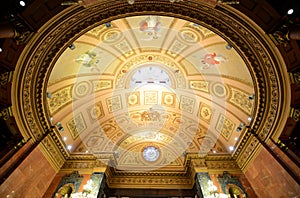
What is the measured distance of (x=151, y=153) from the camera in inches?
532

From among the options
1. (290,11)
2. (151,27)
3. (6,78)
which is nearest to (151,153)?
(151,27)

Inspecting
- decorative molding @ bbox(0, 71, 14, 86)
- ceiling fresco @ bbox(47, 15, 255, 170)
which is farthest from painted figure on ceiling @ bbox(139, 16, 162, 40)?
decorative molding @ bbox(0, 71, 14, 86)

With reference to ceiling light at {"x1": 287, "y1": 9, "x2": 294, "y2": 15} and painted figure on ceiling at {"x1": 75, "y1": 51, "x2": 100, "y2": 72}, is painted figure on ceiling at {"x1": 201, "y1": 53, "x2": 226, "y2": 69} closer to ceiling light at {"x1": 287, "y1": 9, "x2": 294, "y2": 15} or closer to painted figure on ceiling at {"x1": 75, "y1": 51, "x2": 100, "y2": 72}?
ceiling light at {"x1": 287, "y1": 9, "x2": 294, "y2": 15}

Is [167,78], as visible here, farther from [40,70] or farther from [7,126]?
[7,126]

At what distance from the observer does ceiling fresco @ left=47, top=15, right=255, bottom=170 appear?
9383 mm

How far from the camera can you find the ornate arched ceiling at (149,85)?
7.39m

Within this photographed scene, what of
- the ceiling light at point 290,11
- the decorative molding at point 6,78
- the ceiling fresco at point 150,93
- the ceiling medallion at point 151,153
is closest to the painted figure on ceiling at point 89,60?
the ceiling fresco at point 150,93

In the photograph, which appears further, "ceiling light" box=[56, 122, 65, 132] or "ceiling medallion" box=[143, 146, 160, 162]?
"ceiling medallion" box=[143, 146, 160, 162]

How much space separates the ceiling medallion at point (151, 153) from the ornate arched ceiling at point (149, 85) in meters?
0.07

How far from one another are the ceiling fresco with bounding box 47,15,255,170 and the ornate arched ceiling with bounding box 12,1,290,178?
0.06m

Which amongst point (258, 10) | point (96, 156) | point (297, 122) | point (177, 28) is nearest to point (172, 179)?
point (96, 156)

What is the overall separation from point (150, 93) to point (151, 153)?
3.99 meters

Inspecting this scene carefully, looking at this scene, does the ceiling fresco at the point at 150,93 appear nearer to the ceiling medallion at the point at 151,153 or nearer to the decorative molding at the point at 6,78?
the ceiling medallion at the point at 151,153

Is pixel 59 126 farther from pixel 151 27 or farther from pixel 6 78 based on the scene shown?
pixel 151 27
